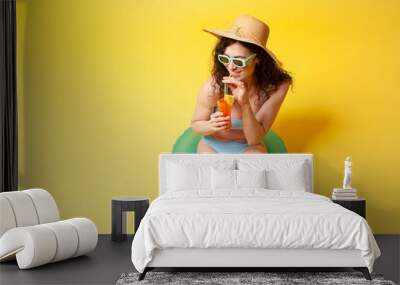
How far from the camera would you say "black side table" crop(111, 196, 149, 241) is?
679cm

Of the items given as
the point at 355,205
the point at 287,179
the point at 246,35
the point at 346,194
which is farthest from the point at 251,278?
the point at 246,35

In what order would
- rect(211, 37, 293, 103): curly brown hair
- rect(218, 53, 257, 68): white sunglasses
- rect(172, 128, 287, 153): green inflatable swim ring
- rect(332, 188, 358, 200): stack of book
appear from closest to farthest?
rect(332, 188, 358, 200): stack of book, rect(218, 53, 257, 68): white sunglasses, rect(211, 37, 293, 103): curly brown hair, rect(172, 128, 287, 153): green inflatable swim ring

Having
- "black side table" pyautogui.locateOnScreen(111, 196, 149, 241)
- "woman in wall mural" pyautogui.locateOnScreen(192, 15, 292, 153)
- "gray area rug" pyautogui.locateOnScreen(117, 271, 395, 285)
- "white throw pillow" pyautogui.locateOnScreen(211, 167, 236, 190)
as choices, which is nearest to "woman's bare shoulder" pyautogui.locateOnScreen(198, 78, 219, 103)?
"woman in wall mural" pyautogui.locateOnScreen(192, 15, 292, 153)

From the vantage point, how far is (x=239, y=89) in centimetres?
718

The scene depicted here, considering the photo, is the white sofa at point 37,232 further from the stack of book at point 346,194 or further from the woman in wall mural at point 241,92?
the stack of book at point 346,194

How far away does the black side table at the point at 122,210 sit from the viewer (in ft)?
22.3

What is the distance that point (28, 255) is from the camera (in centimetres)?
536

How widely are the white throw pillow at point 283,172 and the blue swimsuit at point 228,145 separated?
0.72ft

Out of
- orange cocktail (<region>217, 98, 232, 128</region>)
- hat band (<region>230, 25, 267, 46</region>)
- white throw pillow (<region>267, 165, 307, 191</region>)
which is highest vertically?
hat band (<region>230, 25, 267, 46</region>)

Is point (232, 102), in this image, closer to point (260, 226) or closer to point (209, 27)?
point (209, 27)

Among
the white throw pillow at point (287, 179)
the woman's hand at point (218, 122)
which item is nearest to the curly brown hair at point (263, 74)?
the woman's hand at point (218, 122)

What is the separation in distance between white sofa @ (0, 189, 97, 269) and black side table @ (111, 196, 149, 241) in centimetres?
80

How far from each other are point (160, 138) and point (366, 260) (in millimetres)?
3137

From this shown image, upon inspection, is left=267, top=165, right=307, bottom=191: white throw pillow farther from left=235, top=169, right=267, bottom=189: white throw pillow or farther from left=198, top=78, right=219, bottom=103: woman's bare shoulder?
left=198, top=78, right=219, bottom=103: woman's bare shoulder
